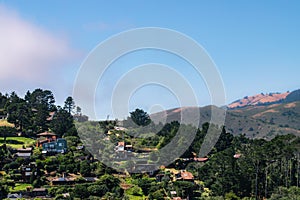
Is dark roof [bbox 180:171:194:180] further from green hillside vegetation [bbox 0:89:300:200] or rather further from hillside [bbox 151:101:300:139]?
hillside [bbox 151:101:300:139]

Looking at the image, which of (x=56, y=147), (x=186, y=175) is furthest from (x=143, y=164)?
(x=56, y=147)

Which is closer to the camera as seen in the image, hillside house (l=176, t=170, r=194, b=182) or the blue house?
hillside house (l=176, t=170, r=194, b=182)

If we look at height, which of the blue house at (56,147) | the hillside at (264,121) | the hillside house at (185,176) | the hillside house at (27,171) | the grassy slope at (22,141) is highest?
the hillside at (264,121)

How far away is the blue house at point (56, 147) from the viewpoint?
3733 centimetres

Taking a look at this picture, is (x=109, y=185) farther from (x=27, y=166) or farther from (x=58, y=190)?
(x=27, y=166)

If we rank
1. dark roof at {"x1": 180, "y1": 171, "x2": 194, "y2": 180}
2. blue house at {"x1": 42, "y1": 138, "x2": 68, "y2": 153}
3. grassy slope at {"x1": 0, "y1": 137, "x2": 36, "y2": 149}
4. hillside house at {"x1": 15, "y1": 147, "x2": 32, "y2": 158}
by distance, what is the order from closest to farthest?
dark roof at {"x1": 180, "y1": 171, "x2": 194, "y2": 180} < hillside house at {"x1": 15, "y1": 147, "x2": 32, "y2": 158} < blue house at {"x1": 42, "y1": 138, "x2": 68, "y2": 153} < grassy slope at {"x1": 0, "y1": 137, "x2": 36, "y2": 149}

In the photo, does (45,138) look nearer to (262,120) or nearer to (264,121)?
(264,121)

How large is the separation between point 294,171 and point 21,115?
27.5 metres

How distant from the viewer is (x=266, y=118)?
116375mm

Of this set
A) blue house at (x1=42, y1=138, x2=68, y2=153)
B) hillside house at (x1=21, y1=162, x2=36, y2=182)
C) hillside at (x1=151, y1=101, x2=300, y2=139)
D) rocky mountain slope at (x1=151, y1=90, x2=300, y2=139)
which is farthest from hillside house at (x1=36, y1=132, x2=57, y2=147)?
hillside at (x1=151, y1=101, x2=300, y2=139)

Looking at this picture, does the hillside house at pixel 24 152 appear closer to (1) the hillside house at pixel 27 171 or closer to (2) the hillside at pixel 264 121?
(1) the hillside house at pixel 27 171

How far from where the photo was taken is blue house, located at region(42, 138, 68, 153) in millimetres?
37334

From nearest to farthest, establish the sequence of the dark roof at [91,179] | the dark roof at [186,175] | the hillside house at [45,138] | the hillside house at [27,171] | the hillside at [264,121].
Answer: the dark roof at [91,179] → the hillside house at [27,171] → the dark roof at [186,175] → the hillside house at [45,138] → the hillside at [264,121]

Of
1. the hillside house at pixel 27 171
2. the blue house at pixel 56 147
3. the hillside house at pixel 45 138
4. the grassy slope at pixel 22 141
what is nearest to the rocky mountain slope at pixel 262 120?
the hillside house at pixel 45 138
